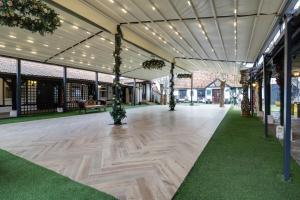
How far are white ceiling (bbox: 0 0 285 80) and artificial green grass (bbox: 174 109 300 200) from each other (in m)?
3.73

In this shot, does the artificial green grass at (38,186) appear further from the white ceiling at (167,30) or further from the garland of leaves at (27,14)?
the white ceiling at (167,30)

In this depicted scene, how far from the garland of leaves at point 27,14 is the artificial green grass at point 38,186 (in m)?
2.14

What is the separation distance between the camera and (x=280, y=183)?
3111 millimetres

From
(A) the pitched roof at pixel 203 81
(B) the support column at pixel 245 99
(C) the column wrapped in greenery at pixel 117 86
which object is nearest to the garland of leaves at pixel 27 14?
(C) the column wrapped in greenery at pixel 117 86

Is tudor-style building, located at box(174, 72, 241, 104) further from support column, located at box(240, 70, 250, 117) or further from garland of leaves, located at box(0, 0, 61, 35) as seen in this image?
garland of leaves, located at box(0, 0, 61, 35)

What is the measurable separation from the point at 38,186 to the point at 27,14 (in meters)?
2.33

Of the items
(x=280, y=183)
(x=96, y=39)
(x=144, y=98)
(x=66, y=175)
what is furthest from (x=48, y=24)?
(x=144, y=98)

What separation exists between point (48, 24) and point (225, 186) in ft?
11.1

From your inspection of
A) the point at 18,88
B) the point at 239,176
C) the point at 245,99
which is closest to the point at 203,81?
the point at 245,99

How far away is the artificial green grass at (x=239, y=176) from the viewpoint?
278 centimetres

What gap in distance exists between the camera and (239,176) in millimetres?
3363

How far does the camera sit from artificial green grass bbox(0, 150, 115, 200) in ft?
8.86

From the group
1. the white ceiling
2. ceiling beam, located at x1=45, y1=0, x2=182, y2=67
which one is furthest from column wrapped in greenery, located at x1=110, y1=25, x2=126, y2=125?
the white ceiling

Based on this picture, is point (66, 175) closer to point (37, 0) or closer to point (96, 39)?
point (37, 0)
